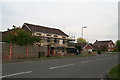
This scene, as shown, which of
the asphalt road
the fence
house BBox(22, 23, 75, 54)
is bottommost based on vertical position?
the asphalt road

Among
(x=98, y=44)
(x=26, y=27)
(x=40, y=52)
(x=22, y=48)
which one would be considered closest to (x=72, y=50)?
(x=26, y=27)

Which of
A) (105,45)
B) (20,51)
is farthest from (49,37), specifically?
(105,45)

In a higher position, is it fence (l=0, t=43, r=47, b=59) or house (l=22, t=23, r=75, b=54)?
house (l=22, t=23, r=75, b=54)

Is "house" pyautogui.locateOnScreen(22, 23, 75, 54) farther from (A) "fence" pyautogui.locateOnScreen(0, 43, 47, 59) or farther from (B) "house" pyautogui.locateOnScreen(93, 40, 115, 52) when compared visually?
(B) "house" pyautogui.locateOnScreen(93, 40, 115, 52)

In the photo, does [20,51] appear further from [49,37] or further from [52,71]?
[49,37]

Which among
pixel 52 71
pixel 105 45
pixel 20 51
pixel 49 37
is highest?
pixel 49 37

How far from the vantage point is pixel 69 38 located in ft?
181

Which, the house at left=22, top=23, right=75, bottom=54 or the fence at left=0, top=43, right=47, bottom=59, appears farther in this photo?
the house at left=22, top=23, right=75, bottom=54

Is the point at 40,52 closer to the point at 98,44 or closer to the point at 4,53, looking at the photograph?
the point at 4,53

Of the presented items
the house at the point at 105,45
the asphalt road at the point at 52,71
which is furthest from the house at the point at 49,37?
the house at the point at 105,45

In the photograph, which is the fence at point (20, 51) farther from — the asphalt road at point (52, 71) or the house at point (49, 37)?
the house at point (49, 37)

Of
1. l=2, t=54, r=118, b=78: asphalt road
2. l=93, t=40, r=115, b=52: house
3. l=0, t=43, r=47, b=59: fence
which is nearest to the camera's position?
l=2, t=54, r=118, b=78: asphalt road

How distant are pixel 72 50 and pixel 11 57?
94.7ft

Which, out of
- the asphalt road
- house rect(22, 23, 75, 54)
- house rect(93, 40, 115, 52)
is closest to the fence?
the asphalt road
